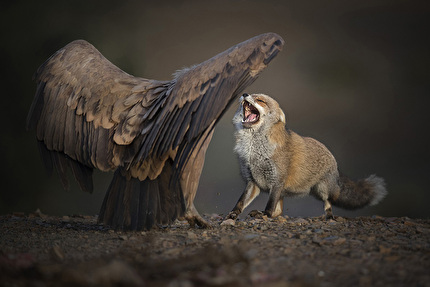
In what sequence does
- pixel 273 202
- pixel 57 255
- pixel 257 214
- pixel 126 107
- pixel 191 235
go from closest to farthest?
pixel 57 255 < pixel 191 235 < pixel 126 107 < pixel 257 214 < pixel 273 202

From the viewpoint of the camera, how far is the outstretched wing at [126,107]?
11.3 feet

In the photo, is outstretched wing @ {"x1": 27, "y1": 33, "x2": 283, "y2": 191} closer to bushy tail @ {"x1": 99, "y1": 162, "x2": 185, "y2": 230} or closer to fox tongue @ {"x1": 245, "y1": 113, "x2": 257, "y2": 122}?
bushy tail @ {"x1": 99, "y1": 162, "x2": 185, "y2": 230}

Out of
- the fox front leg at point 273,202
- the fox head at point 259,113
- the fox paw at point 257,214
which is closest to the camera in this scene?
the fox paw at point 257,214

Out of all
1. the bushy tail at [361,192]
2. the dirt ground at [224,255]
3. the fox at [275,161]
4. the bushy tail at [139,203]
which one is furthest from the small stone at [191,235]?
the bushy tail at [361,192]

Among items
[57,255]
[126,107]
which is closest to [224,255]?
[57,255]

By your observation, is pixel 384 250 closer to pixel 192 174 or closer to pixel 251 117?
pixel 192 174

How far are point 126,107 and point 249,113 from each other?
6.28 feet

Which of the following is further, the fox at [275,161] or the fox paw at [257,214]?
the fox at [275,161]

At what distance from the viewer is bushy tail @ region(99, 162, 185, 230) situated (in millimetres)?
3760

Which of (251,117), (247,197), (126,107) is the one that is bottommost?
(247,197)

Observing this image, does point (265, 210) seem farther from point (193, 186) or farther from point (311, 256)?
point (311, 256)

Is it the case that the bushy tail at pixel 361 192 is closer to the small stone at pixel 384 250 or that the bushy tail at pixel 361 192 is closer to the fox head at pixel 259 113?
the fox head at pixel 259 113

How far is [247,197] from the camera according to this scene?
5.42m

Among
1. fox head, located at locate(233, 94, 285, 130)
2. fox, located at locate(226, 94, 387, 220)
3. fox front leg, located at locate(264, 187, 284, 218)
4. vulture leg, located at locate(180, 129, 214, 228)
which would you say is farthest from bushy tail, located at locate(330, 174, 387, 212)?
vulture leg, located at locate(180, 129, 214, 228)
